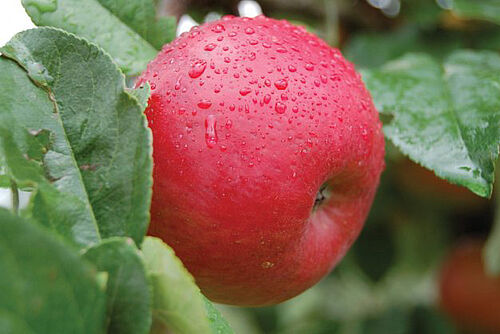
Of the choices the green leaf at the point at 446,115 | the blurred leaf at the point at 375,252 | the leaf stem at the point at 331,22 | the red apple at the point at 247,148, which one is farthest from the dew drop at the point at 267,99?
the blurred leaf at the point at 375,252

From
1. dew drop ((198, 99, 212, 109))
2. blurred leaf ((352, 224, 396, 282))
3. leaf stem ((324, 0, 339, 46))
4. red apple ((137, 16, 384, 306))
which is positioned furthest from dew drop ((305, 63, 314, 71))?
blurred leaf ((352, 224, 396, 282))

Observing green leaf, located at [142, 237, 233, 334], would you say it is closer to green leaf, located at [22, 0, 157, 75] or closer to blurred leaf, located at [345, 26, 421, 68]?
green leaf, located at [22, 0, 157, 75]

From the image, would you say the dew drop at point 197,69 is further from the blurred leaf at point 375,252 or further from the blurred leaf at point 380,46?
the blurred leaf at point 375,252

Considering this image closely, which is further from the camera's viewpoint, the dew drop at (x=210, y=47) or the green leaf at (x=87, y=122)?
the dew drop at (x=210, y=47)

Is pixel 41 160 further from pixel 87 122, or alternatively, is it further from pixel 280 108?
pixel 280 108

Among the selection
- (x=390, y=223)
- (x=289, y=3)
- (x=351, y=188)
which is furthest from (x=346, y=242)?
(x=390, y=223)

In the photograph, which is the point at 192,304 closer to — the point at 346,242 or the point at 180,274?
the point at 180,274

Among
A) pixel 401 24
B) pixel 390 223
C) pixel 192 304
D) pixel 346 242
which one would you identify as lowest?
pixel 390 223

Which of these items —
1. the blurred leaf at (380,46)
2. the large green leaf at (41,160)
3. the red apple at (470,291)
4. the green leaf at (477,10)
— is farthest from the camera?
the red apple at (470,291)
